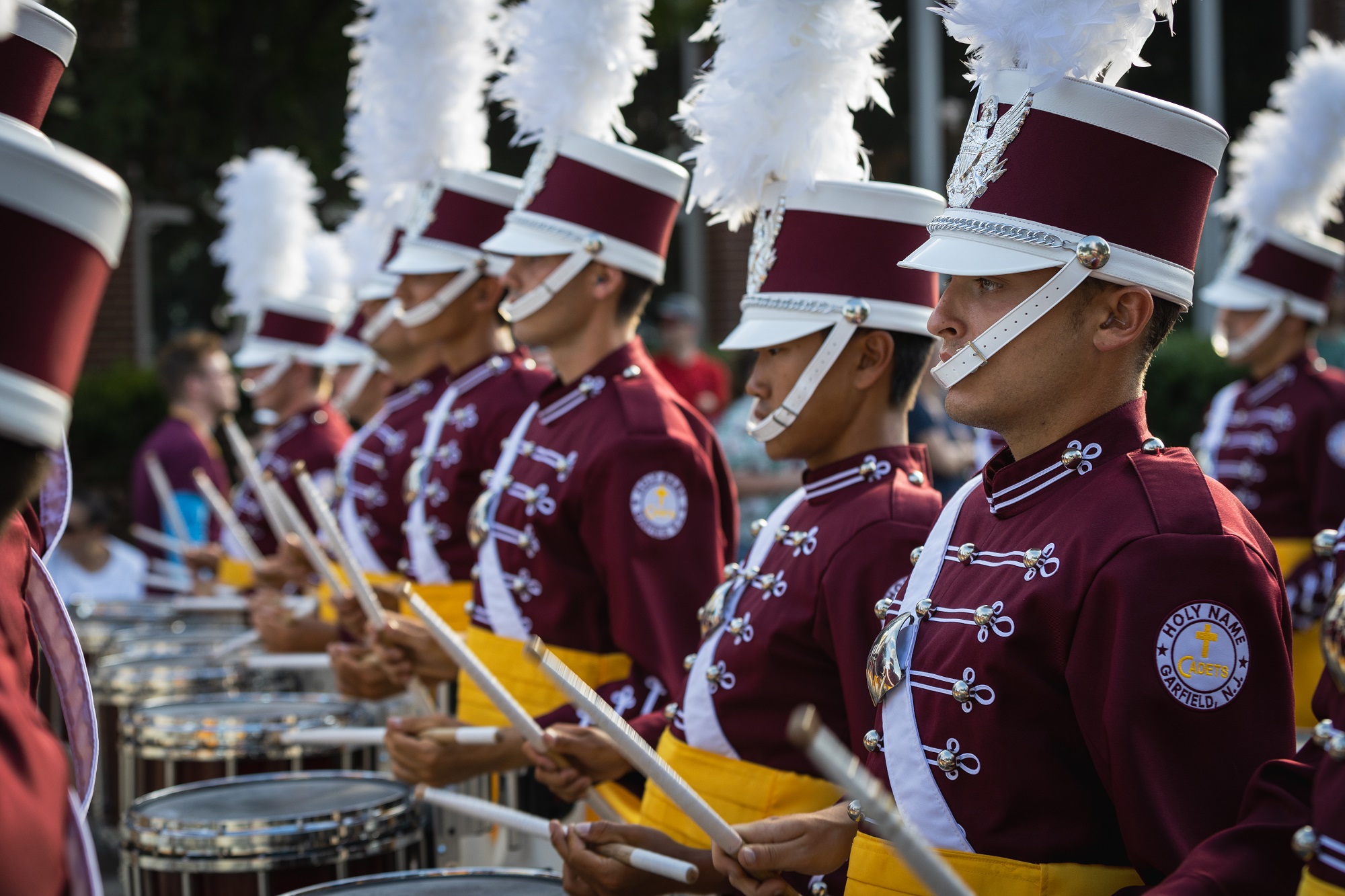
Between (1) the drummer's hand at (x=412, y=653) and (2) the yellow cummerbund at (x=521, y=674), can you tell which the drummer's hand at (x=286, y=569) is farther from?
(2) the yellow cummerbund at (x=521, y=674)

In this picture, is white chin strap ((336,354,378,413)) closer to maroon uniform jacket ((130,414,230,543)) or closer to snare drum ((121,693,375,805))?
maroon uniform jacket ((130,414,230,543))

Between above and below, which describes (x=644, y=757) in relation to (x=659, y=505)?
below

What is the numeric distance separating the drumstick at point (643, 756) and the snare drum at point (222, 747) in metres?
2.00

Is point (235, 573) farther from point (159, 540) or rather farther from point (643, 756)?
point (643, 756)

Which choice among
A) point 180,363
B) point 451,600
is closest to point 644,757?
point 451,600

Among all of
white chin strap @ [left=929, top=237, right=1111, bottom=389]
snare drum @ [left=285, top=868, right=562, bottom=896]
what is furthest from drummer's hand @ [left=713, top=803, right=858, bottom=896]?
white chin strap @ [left=929, top=237, right=1111, bottom=389]

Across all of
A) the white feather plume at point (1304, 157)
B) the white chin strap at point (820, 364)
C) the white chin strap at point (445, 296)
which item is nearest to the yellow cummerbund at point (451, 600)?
the white chin strap at point (445, 296)

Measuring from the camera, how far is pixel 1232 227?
38.9 ft

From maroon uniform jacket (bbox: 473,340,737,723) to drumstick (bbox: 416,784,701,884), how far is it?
1.15 ft

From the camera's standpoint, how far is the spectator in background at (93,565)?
8.54 meters

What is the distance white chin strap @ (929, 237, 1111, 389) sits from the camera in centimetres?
221

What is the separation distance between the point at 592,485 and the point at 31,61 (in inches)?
65.8

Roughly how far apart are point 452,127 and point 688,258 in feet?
25.3

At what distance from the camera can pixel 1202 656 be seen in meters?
1.96
